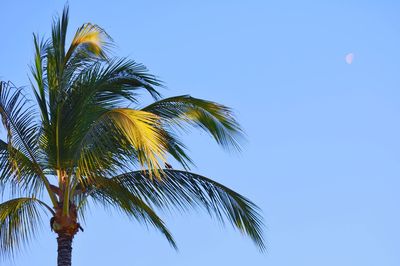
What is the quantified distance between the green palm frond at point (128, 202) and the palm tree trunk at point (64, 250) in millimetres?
863

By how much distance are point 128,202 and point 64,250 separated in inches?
46.8

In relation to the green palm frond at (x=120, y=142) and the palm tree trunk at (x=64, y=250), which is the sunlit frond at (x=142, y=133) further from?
the palm tree trunk at (x=64, y=250)

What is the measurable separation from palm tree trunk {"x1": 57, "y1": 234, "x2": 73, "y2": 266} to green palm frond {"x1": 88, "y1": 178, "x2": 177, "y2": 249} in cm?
86

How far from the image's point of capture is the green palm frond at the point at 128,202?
12.5 meters

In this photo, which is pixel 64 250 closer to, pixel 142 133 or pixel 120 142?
pixel 120 142

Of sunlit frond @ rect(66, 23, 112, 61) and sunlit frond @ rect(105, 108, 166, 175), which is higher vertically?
sunlit frond @ rect(66, 23, 112, 61)

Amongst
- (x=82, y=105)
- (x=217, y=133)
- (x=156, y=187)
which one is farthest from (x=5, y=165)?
(x=217, y=133)

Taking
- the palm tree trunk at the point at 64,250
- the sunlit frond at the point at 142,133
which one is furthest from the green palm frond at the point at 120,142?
the palm tree trunk at the point at 64,250

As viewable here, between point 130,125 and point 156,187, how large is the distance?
2.06 meters

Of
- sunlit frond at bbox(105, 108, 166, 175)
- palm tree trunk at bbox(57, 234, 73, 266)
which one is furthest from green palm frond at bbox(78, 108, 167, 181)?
palm tree trunk at bbox(57, 234, 73, 266)

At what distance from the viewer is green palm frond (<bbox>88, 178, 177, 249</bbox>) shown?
12.5m

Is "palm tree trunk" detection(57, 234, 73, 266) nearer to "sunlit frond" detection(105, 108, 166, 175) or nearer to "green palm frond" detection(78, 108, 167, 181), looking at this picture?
"green palm frond" detection(78, 108, 167, 181)

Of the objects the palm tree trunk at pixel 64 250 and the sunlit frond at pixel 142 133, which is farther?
the palm tree trunk at pixel 64 250

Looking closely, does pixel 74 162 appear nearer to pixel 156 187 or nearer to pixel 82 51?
pixel 156 187
